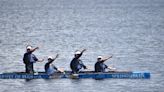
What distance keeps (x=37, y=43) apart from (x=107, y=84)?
41.9 metres

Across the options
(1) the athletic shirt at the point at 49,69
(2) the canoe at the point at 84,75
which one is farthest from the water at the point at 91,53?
(1) the athletic shirt at the point at 49,69

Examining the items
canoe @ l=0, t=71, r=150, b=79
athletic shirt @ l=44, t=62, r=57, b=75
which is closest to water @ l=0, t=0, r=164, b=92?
canoe @ l=0, t=71, r=150, b=79

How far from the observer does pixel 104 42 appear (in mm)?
99250

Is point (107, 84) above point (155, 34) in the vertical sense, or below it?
below

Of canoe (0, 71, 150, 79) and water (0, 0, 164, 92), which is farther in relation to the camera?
water (0, 0, 164, 92)

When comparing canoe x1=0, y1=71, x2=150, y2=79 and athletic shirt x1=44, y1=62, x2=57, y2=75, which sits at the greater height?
athletic shirt x1=44, y1=62, x2=57, y2=75

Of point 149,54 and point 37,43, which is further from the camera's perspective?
point 37,43

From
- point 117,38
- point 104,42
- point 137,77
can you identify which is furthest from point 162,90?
point 117,38

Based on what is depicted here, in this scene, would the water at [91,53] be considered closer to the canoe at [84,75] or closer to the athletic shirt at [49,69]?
the canoe at [84,75]

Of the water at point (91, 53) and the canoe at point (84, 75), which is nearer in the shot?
the canoe at point (84, 75)

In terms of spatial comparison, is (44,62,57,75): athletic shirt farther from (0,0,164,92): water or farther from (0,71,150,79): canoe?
(0,0,164,92): water

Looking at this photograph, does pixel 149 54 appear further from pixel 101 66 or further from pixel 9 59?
pixel 101 66

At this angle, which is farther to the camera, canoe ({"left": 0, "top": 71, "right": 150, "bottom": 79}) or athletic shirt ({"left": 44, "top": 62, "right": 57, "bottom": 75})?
athletic shirt ({"left": 44, "top": 62, "right": 57, "bottom": 75})

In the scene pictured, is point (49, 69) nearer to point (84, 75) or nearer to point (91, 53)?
point (84, 75)
